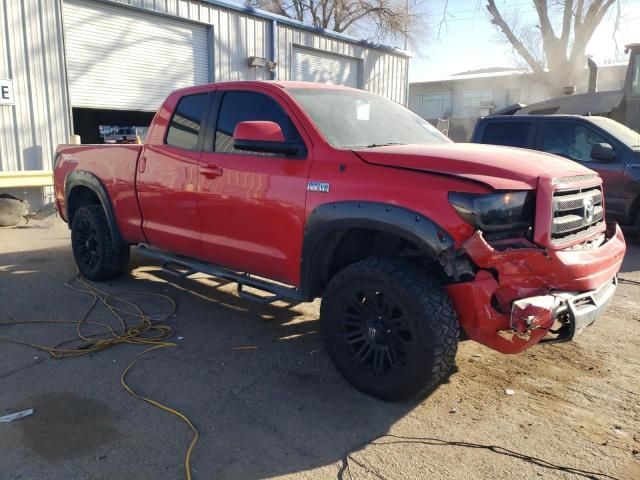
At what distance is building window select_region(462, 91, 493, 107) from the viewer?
126ft

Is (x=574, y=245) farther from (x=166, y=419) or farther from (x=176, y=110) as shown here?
(x=176, y=110)

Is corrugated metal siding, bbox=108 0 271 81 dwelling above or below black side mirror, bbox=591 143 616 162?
above

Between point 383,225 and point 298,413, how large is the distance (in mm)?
1224

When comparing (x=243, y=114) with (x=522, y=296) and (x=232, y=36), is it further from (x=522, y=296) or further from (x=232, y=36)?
(x=232, y=36)

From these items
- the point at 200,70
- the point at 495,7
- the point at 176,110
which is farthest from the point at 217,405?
the point at 495,7

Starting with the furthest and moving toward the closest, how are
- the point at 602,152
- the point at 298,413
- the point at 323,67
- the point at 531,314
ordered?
the point at 323,67 < the point at 602,152 < the point at 298,413 < the point at 531,314

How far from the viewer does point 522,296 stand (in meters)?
2.89

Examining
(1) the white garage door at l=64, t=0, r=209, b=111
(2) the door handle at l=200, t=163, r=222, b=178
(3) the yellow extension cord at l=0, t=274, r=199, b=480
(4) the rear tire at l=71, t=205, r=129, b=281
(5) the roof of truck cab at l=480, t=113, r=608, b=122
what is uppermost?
(1) the white garage door at l=64, t=0, r=209, b=111

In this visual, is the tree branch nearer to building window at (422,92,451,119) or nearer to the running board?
building window at (422,92,451,119)

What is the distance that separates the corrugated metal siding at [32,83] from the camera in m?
9.69

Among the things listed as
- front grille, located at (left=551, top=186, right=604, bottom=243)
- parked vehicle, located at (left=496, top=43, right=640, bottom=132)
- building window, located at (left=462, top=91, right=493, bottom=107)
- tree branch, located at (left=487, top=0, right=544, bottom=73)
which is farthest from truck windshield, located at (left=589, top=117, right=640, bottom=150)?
building window, located at (left=462, top=91, right=493, bottom=107)

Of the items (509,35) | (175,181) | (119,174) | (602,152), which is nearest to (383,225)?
(175,181)

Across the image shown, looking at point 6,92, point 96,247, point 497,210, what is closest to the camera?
point 497,210

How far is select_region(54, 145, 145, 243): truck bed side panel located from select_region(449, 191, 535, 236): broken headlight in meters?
3.38
